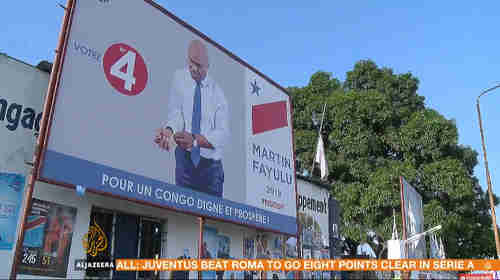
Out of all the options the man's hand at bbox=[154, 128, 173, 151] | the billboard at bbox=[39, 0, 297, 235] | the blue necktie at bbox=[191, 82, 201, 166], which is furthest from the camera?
the blue necktie at bbox=[191, 82, 201, 166]

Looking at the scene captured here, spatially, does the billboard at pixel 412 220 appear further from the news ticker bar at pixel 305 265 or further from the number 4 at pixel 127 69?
the number 4 at pixel 127 69

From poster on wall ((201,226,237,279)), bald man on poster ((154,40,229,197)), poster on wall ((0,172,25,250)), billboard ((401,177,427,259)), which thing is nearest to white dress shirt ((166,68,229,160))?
bald man on poster ((154,40,229,197))

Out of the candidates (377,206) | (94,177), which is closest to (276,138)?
(94,177)

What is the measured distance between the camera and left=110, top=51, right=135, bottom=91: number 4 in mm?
9727

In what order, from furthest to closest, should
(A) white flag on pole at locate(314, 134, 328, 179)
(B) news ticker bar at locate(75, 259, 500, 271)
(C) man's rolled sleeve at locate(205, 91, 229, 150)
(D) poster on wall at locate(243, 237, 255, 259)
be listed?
(A) white flag on pole at locate(314, 134, 328, 179)
(D) poster on wall at locate(243, 237, 255, 259)
(C) man's rolled sleeve at locate(205, 91, 229, 150)
(B) news ticker bar at locate(75, 259, 500, 271)

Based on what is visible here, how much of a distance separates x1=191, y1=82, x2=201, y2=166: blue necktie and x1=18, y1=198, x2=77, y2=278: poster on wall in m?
3.09

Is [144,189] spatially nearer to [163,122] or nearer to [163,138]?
[163,138]

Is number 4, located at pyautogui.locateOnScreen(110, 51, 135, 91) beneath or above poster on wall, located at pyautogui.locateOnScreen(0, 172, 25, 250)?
above

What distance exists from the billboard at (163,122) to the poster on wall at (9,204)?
1161 mm

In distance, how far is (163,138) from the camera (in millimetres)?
10531

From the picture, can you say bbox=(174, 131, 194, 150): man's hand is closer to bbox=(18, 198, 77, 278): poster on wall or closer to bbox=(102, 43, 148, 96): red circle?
bbox=(102, 43, 148, 96): red circle

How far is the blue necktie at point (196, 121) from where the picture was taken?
11344 millimetres

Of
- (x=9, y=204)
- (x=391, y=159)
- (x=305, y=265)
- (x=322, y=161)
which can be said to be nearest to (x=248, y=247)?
(x=305, y=265)

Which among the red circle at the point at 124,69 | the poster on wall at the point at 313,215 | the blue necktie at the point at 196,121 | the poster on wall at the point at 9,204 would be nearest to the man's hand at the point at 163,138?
the blue necktie at the point at 196,121
